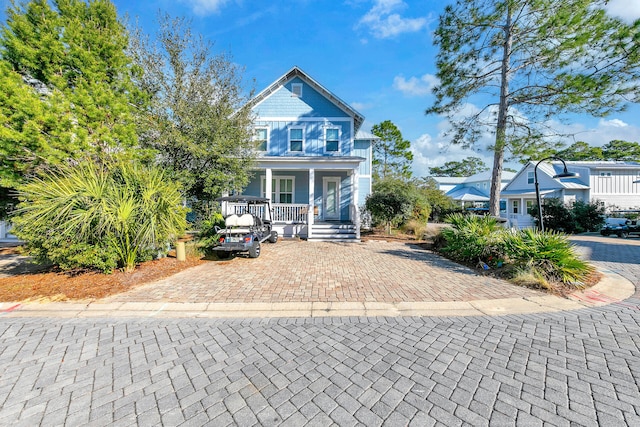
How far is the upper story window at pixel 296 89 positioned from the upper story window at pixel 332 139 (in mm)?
2703

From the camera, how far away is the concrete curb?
418 centimetres

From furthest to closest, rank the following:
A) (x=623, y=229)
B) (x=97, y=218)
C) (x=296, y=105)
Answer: (x=296, y=105)
(x=623, y=229)
(x=97, y=218)

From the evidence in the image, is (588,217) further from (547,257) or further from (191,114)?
(191,114)

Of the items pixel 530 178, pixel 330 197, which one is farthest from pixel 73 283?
pixel 530 178

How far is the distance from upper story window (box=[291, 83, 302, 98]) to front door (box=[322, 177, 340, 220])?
208 inches

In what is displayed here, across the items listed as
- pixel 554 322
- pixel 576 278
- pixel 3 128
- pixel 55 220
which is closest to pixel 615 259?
pixel 576 278

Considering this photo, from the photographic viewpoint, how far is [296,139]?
1541cm

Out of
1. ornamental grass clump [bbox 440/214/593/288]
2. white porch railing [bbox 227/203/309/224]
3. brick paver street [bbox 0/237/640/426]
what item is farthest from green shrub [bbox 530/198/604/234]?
brick paver street [bbox 0/237/640/426]

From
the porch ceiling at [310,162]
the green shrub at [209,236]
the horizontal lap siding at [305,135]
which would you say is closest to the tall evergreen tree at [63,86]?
the green shrub at [209,236]

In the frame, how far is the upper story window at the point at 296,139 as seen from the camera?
1539cm

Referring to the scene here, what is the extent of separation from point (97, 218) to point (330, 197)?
11833 mm

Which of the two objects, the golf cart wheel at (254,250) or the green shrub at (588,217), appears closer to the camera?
the golf cart wheel at (254,250)

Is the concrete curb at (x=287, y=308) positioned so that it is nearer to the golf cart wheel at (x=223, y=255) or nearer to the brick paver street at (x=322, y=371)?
the brick paver street at (x=322, y=371)

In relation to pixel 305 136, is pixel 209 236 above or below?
below
